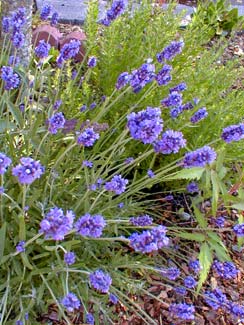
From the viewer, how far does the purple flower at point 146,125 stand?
154cm

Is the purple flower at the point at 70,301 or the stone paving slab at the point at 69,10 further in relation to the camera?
the stone paving slab at the point at 69,10

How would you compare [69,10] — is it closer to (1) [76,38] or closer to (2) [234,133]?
(1) [76,38]

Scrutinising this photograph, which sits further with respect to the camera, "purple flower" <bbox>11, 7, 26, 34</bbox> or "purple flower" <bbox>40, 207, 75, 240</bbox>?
"purple flower" <bbox>11, 7, 26, 34</bbox>

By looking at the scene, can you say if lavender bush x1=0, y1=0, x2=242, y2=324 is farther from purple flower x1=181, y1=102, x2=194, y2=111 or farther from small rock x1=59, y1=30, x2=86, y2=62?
small rock x1=59, y1=30, x2=86, y2=62

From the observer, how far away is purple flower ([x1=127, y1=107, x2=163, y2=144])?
1.54 m

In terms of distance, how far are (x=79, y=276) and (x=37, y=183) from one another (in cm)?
42

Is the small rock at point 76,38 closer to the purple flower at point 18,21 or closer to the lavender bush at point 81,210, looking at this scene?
the lavender bush at point 81,210

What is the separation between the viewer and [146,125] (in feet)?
5.01

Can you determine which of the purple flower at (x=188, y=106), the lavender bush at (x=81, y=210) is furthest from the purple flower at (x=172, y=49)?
the purple flower at (x=188, y=106)

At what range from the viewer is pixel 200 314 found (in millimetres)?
2385

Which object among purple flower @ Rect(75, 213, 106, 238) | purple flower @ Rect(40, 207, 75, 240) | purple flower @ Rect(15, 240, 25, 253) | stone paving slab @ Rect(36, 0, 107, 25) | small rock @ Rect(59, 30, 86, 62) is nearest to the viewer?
purple flower @ Rect(40, 207, 75, 240)

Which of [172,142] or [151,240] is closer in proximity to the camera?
[151,240]

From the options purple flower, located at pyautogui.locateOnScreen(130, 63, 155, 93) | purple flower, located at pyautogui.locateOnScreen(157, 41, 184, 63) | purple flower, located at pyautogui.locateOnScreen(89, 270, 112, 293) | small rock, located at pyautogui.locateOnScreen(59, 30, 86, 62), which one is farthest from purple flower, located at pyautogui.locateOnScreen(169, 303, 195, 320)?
small rock, located at pyautogui.locateOnScreen(59, 30, 86, 62)

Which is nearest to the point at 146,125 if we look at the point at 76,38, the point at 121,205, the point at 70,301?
the point at 70,301
